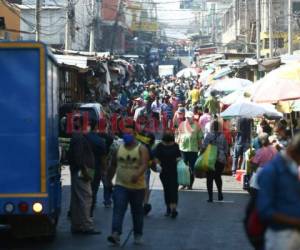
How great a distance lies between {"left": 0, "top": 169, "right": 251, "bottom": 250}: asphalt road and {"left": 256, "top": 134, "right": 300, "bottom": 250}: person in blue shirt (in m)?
5.42

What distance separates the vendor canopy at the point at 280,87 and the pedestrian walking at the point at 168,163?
7.36 feet

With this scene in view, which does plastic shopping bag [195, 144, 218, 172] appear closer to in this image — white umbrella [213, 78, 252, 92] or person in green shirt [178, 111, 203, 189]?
person in green shirt [178, 111, 203, 189]

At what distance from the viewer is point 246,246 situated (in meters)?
12.3

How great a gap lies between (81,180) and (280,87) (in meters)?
5.22

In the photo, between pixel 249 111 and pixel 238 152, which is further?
pixel 238 152

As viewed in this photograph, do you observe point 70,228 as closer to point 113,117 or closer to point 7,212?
point 7,212

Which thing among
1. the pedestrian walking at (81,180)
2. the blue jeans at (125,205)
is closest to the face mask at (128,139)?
the blue jeans at (125,205)

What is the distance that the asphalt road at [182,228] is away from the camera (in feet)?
40.0

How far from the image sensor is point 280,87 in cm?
1647

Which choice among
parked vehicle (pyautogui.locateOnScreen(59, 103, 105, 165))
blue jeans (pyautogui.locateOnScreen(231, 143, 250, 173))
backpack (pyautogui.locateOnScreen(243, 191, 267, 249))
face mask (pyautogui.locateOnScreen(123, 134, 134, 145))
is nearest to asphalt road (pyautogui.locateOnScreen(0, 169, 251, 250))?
parked vehicle (pyautogui.locateOnScreen(59, 103, 105, 165))

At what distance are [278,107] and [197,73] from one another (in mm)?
43372

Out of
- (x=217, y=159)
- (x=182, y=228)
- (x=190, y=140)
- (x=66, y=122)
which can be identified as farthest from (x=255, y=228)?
(x=190, y=140)

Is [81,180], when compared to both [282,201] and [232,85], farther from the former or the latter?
[232,85]

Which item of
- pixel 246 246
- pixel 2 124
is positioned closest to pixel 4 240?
pixel 2 124
